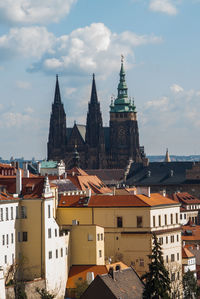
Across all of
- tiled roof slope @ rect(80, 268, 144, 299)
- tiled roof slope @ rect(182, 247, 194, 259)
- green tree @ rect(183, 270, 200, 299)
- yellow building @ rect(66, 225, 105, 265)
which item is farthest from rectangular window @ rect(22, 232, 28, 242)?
tiled roof slope @ rect(182, 247, 194, 259)

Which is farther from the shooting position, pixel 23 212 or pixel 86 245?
pixel 86 245

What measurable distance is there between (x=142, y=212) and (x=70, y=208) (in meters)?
8.25

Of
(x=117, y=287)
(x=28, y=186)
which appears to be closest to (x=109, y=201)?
(x=28, y=186)

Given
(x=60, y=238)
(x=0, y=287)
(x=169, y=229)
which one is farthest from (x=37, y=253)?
(x=169, y=229)

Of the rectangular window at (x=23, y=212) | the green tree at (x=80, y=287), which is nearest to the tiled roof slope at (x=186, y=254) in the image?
the green tree at (x=80, y=287)

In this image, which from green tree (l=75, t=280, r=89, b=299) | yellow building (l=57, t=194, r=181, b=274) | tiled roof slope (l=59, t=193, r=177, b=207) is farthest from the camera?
tiled roof slope (l=59, t=193, r=177, b=207)

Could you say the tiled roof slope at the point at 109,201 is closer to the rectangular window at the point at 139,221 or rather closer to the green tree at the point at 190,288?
the rectangular window at the point at 139,221

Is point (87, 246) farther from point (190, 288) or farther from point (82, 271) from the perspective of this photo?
point (190, 288)

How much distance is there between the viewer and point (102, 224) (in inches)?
4818

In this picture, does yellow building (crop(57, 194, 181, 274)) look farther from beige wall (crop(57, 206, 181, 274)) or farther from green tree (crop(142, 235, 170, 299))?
green tree (crop(142, 235, 170, 299))

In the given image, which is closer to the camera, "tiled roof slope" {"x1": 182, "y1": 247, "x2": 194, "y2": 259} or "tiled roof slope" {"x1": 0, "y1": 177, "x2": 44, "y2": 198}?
"tiled roof slope" {"x1": 0, "y1": 177, "x2": 44, "y2": 198}

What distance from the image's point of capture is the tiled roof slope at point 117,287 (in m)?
100

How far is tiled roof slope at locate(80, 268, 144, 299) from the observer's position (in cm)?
10012

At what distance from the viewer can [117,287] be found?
102 metres
